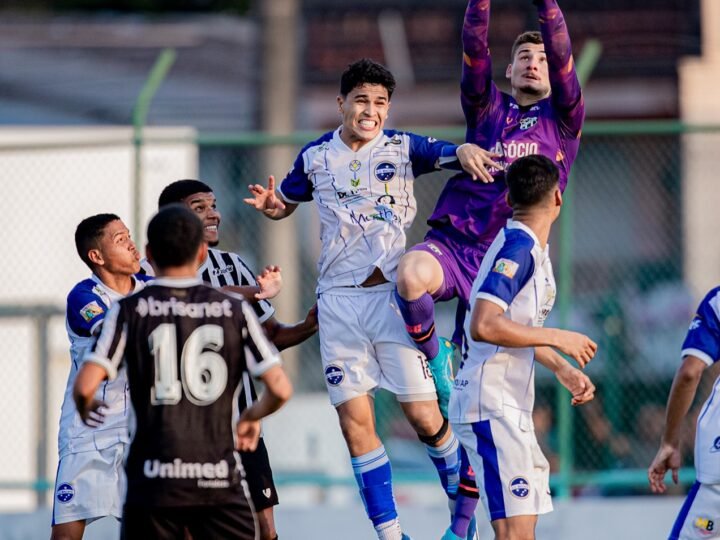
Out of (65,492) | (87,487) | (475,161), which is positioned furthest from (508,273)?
(65,492)

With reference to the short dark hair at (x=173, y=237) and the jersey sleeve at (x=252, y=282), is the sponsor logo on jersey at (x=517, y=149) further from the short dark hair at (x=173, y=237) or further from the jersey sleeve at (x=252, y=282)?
the short dark hair at (x=173, y=237)

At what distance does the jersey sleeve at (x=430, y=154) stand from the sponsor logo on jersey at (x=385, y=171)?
137 millimetres

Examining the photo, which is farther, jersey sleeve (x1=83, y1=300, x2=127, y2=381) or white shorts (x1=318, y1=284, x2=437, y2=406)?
white shorts (x1=318, y1=284, x2=437, y2=406)

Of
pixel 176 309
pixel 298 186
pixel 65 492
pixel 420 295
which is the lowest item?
pixel 65 492

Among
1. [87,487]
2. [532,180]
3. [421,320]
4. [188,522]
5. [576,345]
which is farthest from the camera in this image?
[87,487]

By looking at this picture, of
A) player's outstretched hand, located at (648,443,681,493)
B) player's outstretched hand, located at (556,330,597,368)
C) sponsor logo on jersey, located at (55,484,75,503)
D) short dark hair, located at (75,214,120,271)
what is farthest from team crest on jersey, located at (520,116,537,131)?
sponsor logo on jersey, located at (55,484,75,503)

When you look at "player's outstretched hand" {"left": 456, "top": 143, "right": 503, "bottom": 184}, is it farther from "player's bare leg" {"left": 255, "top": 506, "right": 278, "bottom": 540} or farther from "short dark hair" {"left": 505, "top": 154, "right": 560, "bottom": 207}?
"player's bare leg" {"left": 255, "top": 506, "right": 278, "bottom": 540}

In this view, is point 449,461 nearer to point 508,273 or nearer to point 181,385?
point 508,273

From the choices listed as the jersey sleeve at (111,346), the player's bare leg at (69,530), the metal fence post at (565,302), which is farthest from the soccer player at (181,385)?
the metal fence post at (565,302)

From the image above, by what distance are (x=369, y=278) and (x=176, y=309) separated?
→ 1.84 m

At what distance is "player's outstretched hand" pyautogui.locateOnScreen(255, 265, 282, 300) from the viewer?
654cm

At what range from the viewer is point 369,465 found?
6.82 m

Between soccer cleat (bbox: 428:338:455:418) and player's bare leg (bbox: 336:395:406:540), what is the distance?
1.23 ft

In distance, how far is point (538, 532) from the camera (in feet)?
30.1
